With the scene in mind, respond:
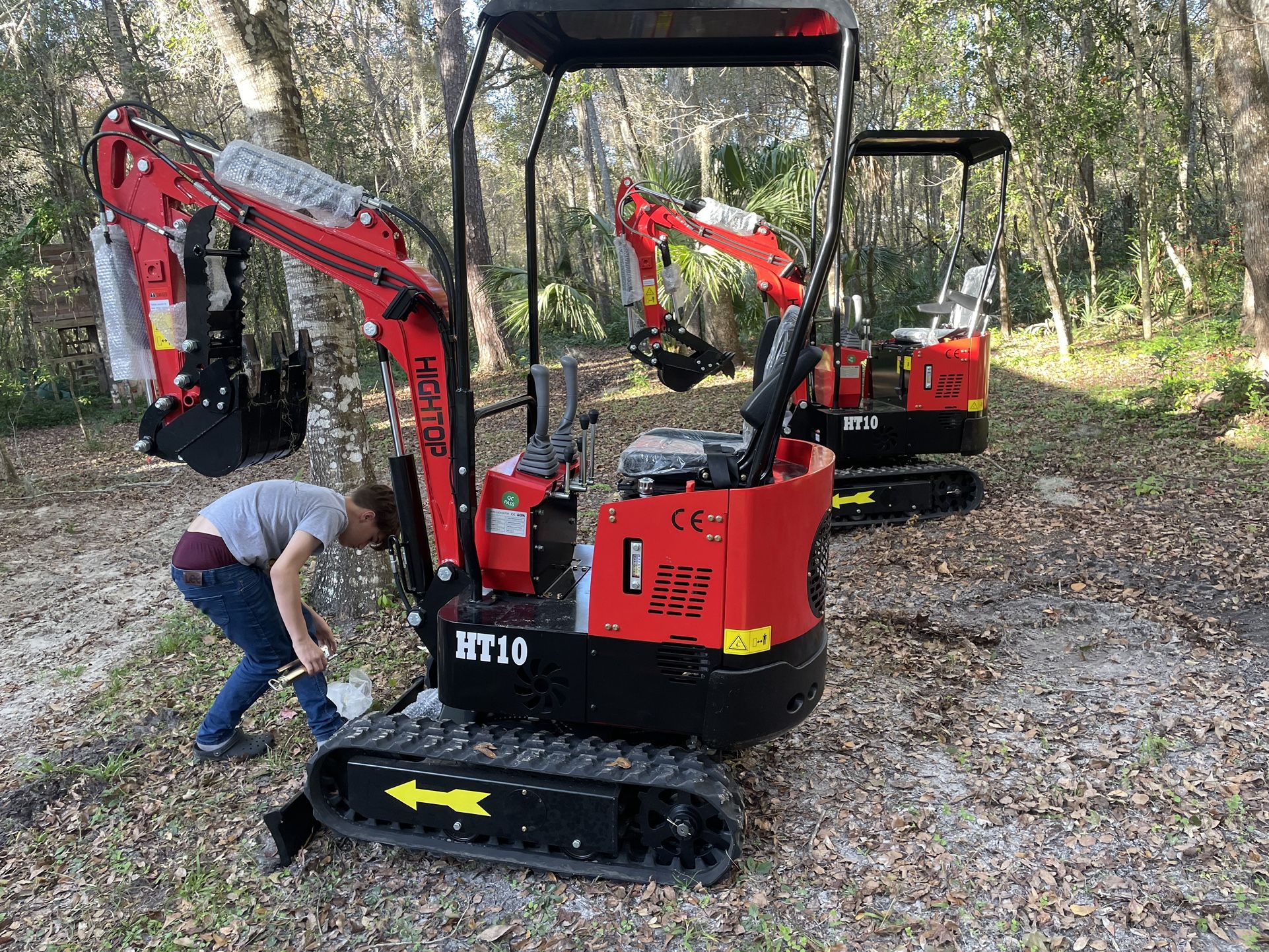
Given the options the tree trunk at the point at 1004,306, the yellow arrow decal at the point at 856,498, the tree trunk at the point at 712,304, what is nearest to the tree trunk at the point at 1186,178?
the tree trunk at the point at 1004,306

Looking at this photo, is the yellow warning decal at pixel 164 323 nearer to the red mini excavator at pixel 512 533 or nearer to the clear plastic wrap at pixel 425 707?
the red mini excavator at pixel 512 533

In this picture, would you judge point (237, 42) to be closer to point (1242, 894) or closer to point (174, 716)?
point (174, 716)

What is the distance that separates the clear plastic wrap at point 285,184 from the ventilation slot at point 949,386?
16.5 feet

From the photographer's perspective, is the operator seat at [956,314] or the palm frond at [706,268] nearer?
the operator seat at [956,314]

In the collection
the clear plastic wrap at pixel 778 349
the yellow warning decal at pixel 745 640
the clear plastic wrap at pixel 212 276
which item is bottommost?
the yellow warning decal at pixel 745 640

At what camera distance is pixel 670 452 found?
13.2 ft

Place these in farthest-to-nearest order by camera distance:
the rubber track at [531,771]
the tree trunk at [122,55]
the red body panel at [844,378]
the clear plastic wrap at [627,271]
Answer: the tree trunk at [122,55], the red body panel at [844,378], the clear plastic wrap at [627,271], the rubber track at [531,771]

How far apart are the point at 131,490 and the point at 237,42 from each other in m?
6.75

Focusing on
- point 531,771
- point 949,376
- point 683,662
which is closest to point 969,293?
point 949,376

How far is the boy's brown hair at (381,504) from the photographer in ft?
12.4

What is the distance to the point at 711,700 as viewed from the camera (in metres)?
3.21

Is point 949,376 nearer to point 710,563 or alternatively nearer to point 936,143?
point 936,143

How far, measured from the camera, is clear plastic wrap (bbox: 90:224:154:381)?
356cm

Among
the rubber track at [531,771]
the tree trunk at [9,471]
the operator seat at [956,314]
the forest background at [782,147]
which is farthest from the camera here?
the forest background at [782,147]
